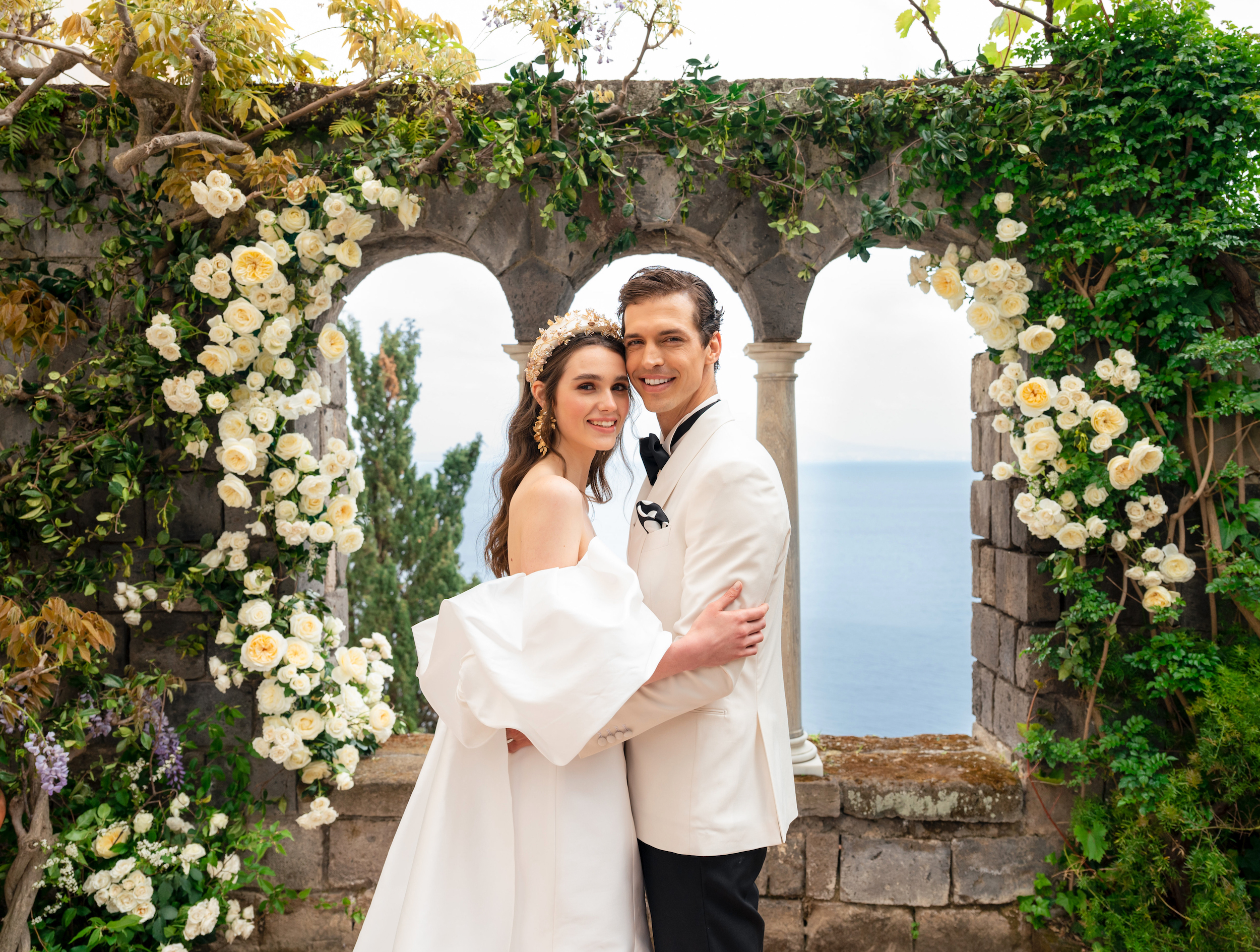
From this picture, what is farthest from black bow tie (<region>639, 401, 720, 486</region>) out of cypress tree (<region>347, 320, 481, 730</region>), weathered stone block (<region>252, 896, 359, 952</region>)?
cypress tree (<region>347, 320, 481, 730</region>)

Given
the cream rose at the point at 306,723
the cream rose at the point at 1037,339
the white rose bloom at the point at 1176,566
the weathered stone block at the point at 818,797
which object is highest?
the cream rose at the point at 1037,339

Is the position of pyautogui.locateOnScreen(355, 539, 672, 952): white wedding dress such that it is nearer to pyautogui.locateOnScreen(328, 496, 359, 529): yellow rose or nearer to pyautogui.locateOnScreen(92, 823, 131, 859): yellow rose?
pyautogui.locateOnScreen(328, 496, 359, 529): yellow rose

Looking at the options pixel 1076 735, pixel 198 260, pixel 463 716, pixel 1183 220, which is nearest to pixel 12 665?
pixel 198 260

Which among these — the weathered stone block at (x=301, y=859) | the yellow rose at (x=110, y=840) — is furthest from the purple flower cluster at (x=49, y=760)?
the weathered stone block at (x=301, y=859)

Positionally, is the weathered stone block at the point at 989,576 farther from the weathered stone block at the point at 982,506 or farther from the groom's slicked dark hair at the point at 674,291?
the groom's slicked dark hair at the point at 674,291

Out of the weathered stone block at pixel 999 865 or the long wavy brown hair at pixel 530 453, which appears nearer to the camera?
A: the long wavy brown hair at pixel 530 453

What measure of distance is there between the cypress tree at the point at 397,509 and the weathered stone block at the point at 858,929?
421cm

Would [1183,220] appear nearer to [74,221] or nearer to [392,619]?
[74,221]

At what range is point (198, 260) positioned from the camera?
268 centimetres

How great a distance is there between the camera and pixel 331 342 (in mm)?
2807

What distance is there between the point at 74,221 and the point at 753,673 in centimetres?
278

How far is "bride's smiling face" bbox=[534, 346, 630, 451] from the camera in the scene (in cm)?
182

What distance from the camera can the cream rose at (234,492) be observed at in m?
2.67

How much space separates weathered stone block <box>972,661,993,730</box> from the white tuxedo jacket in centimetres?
179
